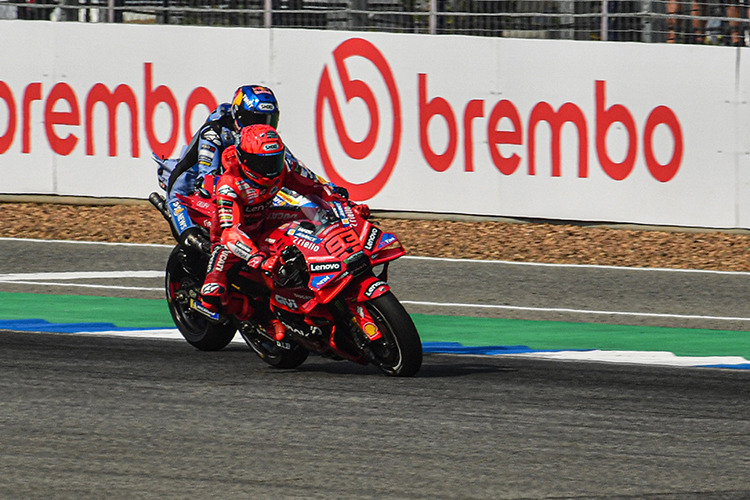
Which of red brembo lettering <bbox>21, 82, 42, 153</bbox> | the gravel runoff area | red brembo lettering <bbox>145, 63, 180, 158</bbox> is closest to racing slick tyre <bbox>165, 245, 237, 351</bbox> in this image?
the gravel runoff area

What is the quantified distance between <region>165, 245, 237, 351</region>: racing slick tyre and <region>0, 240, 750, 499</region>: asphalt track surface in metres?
0.12

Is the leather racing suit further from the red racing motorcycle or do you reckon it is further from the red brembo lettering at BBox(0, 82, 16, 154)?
the red brembo lettering at BBox(0, 82, 16, 154)

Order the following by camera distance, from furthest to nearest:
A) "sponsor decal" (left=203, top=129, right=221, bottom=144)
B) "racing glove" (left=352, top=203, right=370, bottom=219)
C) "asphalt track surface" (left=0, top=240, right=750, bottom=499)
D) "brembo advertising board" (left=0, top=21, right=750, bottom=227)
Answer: "brembo advertising board" (left=0, top=21, right=750, bottom=227), "sponsor decal" (left=203, top=129, right=221, bottom=144), "racing glove" (left=352, top=203, right=370, bottom=219), "asphalt track surface" (left=0, top=240, right=750, bottom=499)

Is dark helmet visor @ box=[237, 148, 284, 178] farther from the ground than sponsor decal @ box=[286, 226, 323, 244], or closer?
farther from the ground

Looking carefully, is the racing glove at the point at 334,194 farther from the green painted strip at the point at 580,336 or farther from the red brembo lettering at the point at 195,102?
the red brembo lettering at the point at 195,102

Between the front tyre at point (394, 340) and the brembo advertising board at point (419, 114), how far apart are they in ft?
22.4

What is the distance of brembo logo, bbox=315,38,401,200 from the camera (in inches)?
601

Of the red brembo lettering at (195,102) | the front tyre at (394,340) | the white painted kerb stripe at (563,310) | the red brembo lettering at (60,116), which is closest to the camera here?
the front tyre at (394,340)

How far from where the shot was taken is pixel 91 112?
16.1m

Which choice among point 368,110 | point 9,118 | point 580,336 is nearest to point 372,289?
point 580,336

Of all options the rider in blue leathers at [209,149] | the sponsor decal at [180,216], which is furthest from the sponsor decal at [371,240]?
the sponsor decal at [180,216]

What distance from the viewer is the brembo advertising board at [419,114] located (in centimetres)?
1436

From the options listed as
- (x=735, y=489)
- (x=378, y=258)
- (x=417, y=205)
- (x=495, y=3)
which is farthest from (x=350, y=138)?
(x=735, y=489)

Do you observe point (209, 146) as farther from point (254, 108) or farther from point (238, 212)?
point (238, 212)
